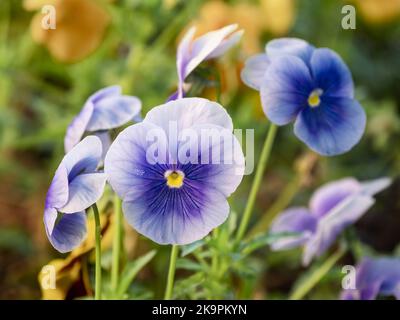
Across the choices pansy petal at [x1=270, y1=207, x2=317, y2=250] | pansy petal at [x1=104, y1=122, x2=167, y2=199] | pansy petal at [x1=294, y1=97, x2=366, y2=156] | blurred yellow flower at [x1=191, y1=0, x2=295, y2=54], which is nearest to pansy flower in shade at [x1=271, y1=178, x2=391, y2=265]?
pansy petal at [x1=270, y1=207, x2=317, y2=250]

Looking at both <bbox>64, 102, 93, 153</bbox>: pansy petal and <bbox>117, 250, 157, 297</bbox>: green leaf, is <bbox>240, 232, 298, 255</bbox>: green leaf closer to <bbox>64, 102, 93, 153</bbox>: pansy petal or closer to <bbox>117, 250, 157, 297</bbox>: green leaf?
<bbox>117, 250, 157, 297</bbox>: green leaf

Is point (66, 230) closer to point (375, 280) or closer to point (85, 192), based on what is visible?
point (85, 192)

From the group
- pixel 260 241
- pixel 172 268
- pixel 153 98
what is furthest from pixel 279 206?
pixel 172 268

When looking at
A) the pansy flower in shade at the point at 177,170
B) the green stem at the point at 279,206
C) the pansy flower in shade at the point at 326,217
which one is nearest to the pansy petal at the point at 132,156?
the pansy flower in shade at the point at 177,170

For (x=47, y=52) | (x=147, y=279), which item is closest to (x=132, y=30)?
(x=147, y=279)

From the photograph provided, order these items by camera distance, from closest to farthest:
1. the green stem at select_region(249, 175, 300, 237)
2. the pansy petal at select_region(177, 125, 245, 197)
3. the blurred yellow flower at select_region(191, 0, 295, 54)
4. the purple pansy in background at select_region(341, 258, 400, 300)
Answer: the pansy petal at select_region(177, 125, 245, 197)
the purple pansy in background at select_region(341, 258, 400, 300)
the green stem at select_region(249, 175, 300, 237)
the blurred yellow flower at select_region(191, 0, 295, 54)
